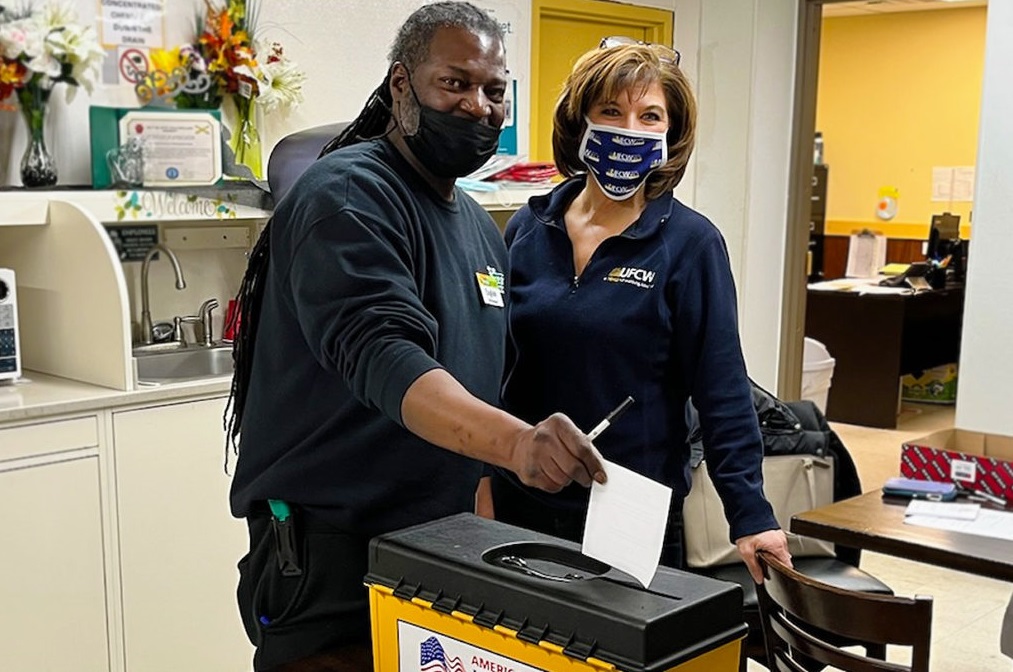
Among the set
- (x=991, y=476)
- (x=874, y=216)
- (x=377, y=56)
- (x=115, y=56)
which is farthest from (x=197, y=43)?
(x=874, y=216)

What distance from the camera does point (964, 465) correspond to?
2.92 meters

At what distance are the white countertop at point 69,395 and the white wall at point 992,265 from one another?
2703 millimetres

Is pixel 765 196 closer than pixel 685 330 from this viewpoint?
No

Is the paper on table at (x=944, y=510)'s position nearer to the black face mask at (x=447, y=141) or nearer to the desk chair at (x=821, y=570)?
the desk chair at (x=821, y=570)

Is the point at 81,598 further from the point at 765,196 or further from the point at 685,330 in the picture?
the point at 765,196

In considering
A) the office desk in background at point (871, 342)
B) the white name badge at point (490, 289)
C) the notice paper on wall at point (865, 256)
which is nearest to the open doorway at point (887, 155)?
the office desk in background at point (871, 342)

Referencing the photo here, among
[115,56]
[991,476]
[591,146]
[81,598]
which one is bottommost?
[81,598]

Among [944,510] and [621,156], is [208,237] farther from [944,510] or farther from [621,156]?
[944,510]

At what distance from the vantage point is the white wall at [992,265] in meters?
4.23

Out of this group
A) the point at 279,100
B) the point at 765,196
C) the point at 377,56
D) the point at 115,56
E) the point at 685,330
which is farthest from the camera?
the point at 765,196

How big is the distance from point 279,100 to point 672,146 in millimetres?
1951

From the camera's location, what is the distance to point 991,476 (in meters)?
2.89

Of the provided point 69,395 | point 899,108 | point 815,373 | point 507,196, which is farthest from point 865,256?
point 69,395

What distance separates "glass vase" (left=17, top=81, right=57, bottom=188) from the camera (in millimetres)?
3258
